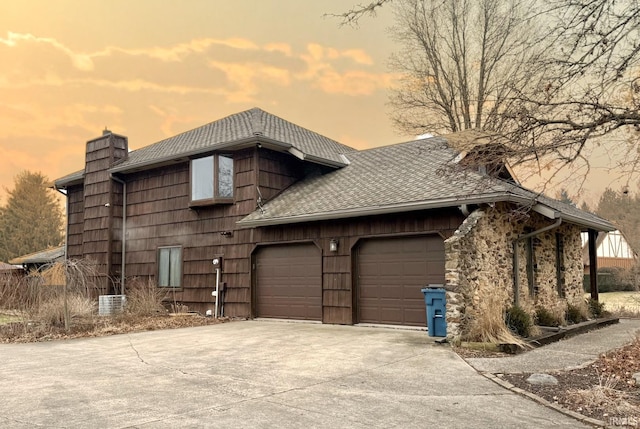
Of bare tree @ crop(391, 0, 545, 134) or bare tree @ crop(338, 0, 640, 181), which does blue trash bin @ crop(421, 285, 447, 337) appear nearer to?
bare tree @ crop(338, 0, 640, 181)

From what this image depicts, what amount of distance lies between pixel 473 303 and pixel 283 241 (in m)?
5.46

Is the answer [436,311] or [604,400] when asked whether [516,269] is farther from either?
[604,400]

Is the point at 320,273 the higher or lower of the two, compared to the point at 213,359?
higher

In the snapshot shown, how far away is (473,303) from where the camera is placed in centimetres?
904

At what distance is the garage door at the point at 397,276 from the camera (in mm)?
10445

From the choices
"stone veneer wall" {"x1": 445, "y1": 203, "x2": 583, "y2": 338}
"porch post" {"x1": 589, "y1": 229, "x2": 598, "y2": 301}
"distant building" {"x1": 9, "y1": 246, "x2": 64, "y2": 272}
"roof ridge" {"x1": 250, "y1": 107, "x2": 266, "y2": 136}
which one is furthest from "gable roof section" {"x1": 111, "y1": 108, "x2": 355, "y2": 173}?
"porch post" {"x1": 589, "y1": 229, "x2": 598, "y2": 301}

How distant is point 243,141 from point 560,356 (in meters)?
9.06

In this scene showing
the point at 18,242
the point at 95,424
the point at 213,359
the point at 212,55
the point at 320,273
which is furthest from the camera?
the point at 18,242

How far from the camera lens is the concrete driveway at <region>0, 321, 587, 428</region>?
455cm

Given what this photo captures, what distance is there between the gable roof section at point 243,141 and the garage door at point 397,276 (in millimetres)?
4114

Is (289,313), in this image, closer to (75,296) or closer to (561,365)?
(75,296)

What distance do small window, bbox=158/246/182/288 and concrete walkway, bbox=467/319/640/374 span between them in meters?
10.4

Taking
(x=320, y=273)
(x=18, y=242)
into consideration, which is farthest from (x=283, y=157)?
(x=18, y=242)

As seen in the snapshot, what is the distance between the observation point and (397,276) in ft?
35.8
